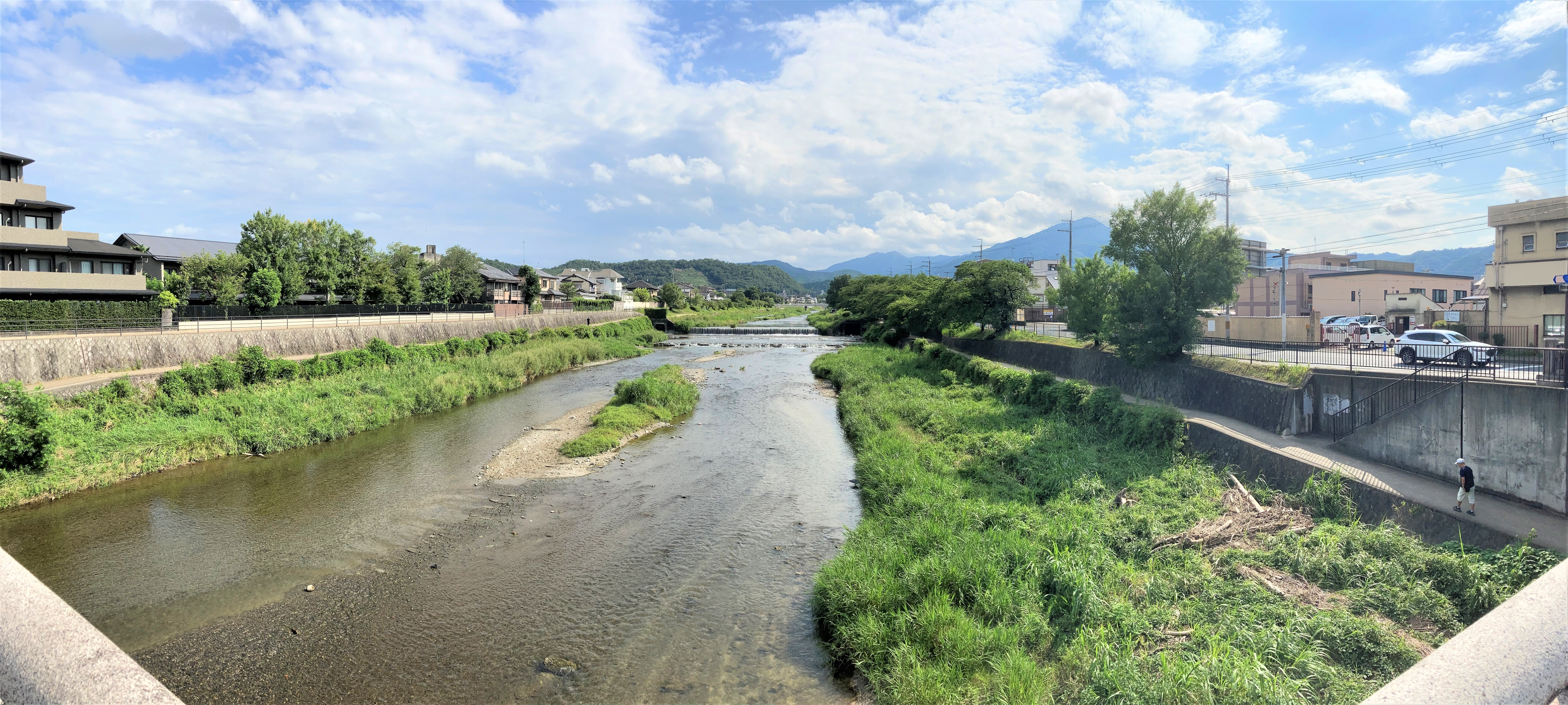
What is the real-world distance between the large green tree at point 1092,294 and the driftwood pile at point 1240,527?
10.5m

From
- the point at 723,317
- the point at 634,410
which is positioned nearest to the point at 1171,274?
the point at 634,410

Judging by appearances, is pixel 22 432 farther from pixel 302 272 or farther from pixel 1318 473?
pixel 302 272

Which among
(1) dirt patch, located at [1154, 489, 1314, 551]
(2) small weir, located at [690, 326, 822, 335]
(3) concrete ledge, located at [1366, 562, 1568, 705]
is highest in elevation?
(2) small weir, located at [690, 326, 822, 335]

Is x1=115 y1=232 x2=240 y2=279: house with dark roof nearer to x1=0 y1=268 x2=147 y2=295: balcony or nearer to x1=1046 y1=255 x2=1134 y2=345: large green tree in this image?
x1=0 y1=268 x2=147 y2=295: balcony

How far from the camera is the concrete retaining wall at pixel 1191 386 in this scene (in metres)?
16.7

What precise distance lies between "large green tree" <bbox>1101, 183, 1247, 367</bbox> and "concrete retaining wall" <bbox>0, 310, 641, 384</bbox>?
33.7 metres

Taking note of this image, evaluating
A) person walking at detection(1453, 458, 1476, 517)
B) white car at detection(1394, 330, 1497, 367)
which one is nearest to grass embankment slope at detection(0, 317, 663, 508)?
person walking at detection(1453, 458, 1476, 517)

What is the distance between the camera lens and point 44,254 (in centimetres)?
3484

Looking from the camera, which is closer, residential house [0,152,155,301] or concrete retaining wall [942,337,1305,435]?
concrete retaining wall [942,337,1305,435]

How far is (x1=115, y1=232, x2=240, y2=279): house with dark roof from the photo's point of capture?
4947 cm

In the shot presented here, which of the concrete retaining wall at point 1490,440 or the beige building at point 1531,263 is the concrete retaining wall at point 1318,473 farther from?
the beige building at point 1531,263

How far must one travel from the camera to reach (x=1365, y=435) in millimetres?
14844

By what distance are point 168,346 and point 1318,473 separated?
3775 centimetres

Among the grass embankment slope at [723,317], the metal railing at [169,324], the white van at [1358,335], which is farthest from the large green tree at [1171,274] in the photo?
the grass embankment slope at [723,317]
